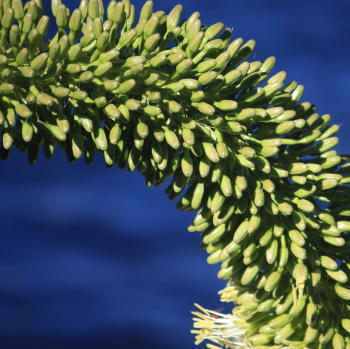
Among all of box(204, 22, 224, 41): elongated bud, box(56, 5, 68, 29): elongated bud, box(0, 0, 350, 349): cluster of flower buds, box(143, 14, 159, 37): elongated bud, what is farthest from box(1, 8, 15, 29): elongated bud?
box(204, 22, 224, 41): elongated bud

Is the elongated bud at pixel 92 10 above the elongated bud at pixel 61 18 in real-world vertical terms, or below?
above

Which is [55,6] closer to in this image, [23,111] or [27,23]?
[27,23]

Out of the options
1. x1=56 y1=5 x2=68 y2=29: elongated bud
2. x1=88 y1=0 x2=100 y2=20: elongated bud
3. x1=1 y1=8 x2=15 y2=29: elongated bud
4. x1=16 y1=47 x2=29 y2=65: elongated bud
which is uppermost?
x1=88 y1=0 x2=100 y2=20: elongated bud

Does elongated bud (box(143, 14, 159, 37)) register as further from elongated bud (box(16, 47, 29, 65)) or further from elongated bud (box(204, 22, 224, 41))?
elongated bud (box(16, 47, 29, 65))

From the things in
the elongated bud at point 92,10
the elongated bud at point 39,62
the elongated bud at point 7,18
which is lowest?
the elongated bud at point 39,62

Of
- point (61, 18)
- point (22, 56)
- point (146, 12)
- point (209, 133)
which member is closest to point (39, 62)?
point (22, 56)

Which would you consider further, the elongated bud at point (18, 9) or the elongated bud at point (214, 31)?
the elongated bud at point (214, 31)

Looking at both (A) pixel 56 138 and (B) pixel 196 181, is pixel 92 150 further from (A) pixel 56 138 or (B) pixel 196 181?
(B) pixel 196 181

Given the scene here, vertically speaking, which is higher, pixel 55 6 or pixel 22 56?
pixel 55 6

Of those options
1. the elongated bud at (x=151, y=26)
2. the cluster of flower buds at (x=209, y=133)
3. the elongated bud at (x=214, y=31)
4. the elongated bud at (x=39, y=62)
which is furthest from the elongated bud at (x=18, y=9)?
the elongated bud at (x=214, y=31)

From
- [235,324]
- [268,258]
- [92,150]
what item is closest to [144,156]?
[92,150]

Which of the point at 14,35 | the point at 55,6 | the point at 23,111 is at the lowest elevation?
the point at 23,111

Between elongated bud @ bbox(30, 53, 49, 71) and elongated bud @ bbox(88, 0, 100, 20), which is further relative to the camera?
elongated bud @ bbox(88, 0, 100, 20)

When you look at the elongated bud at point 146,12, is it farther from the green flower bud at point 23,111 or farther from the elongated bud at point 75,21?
the green flower bud at point 23,111
